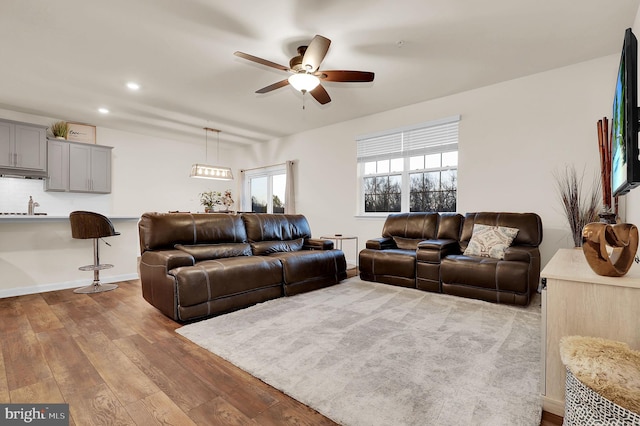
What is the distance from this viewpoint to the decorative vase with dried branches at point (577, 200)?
3.34m

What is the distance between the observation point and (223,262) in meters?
3.04

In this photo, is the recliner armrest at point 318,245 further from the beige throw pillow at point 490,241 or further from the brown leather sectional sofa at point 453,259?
the beige throw pillow at point 490,241

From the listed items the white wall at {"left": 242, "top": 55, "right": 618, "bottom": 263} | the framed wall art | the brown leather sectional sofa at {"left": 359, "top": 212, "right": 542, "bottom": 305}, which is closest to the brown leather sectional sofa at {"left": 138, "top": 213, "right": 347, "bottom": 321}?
the brown leather sectional sofa at {"left": 359, "top": 212, "right": 542, "bottom": 305}

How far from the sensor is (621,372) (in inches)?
41.9

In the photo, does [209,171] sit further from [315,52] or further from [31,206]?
[315,52]

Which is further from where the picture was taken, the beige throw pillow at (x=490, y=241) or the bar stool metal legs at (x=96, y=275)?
the bar stool metal legs at (x=96, y=275)

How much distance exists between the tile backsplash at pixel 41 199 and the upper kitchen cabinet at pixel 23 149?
0.37 meters

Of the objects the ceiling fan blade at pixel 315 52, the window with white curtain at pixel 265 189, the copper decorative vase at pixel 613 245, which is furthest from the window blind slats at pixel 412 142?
the copper decorative vase at pixel 613 245

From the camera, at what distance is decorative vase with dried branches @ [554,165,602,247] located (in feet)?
11.0

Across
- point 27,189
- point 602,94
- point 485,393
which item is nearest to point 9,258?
point 27,189

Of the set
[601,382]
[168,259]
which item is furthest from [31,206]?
[601,382]

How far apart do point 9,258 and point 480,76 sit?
20.3 ft

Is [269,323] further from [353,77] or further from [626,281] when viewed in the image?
[353,77]

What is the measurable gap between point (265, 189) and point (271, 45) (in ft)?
15.8
